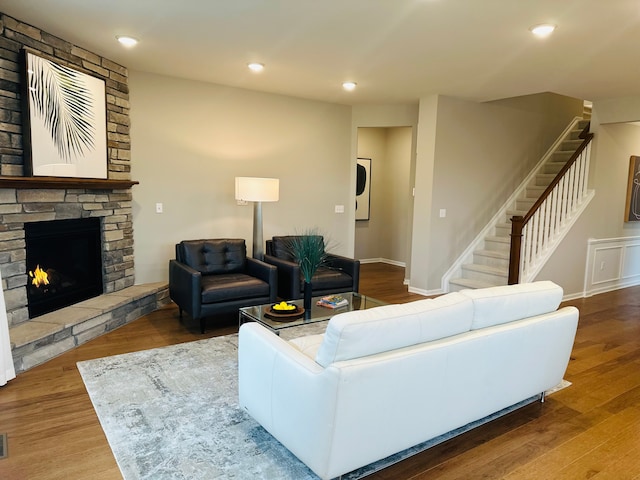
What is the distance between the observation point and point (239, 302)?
13.5ft

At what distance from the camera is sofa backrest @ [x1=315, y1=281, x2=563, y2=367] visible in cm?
183

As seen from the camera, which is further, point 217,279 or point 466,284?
point 466,284

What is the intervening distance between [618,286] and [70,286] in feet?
23.4

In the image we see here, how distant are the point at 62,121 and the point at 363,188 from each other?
16.8ft

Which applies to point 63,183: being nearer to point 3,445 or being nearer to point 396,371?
point 3,445

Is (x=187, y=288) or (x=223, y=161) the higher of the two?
(x=223, y=161)

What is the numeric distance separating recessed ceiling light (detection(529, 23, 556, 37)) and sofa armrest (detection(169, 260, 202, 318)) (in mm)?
3287

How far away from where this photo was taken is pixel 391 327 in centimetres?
193

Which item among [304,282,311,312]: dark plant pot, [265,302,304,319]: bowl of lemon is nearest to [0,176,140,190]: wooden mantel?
[265,302,304,319]: bowl of lemon

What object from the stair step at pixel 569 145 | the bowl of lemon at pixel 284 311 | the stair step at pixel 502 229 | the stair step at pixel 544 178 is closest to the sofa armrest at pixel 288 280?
the bowl of lemon at pixel 284 311

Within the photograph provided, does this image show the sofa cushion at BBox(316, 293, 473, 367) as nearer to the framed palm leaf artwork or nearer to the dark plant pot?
the dark plant pot

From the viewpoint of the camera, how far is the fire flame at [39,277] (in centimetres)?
361

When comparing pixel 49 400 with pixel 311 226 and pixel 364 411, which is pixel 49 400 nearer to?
pixel 364 411

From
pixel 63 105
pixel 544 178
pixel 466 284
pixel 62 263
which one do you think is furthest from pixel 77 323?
pixel 544 178
